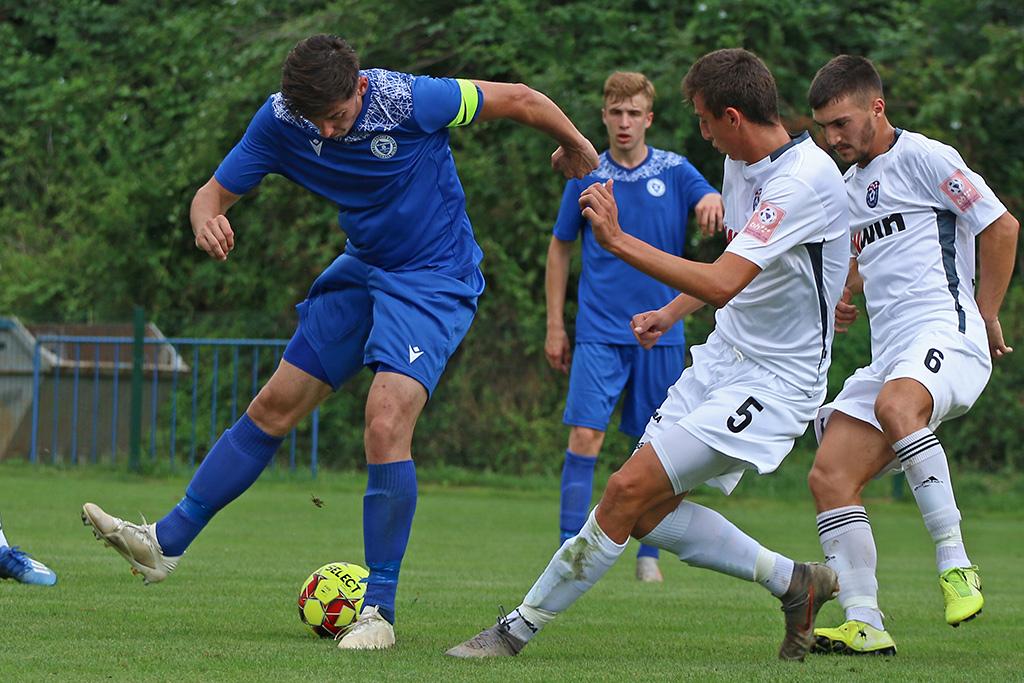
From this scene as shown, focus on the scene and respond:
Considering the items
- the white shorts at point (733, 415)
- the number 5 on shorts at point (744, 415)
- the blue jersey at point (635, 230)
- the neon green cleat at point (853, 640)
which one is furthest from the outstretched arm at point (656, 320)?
the blue jersey at point (635, 230)

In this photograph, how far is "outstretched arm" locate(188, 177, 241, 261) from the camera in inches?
201

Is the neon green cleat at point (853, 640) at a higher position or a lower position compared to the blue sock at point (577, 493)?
higher

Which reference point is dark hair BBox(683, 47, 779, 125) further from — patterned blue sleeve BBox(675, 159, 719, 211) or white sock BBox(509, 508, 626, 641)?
patterned blue sleeve BBox(675, 159, 719, 211)

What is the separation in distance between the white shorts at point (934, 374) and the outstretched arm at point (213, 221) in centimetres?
231

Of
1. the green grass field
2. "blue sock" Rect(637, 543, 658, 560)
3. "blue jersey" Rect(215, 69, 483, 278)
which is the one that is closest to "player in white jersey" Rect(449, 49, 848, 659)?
the green grass field

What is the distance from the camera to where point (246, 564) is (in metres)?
7.86

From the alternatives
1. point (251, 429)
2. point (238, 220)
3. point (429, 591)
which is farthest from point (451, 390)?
point (251, 429)

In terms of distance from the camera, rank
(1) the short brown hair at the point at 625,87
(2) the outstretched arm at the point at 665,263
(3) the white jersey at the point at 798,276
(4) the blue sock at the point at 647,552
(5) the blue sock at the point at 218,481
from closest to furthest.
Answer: (2) the outstretched arm at the point at 665,263 < (3) the white jersey at the point at 798,276 < (5) the blue sock at the point at 218,481 < (1) the short brown hair at the point at 625,87 < (4) the blue sock at the point at 647,552

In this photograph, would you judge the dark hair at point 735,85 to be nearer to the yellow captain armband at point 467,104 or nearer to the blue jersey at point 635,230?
the yellow captain armband at point 467,104

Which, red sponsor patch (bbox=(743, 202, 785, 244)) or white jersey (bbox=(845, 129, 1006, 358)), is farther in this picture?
white jersey (bbox=(845, 129, 1006, 358))

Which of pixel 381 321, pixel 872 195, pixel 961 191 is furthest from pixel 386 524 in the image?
pixel 961 191

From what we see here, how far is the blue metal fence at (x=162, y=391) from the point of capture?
1466 cm

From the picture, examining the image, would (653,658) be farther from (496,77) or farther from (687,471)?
(496,77)

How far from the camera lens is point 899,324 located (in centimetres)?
560
